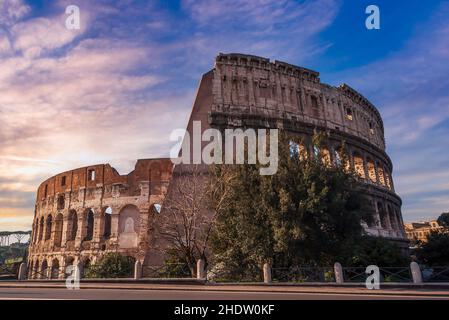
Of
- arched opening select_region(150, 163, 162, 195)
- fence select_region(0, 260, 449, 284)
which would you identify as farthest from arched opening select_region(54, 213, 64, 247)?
fence select_region(0, 260, 449, 284)

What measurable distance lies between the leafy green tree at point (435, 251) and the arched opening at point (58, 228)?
1160 inches

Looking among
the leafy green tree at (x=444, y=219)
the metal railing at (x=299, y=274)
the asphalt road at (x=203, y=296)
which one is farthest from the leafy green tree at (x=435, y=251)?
the asphalt road at (x=203, y=296)

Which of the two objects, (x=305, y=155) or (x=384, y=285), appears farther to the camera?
(x=305, y=155)

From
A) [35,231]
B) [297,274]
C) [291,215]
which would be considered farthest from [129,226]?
[291,215]

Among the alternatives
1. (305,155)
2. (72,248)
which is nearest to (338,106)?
(305,155)

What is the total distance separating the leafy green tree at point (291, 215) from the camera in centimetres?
1365

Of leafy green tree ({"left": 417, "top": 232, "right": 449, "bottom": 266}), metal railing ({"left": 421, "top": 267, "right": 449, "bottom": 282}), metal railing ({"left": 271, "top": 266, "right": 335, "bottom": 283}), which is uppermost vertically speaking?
leafy green tree ({"left": 417, "top": 232, "right": 449, "bottom": 266})

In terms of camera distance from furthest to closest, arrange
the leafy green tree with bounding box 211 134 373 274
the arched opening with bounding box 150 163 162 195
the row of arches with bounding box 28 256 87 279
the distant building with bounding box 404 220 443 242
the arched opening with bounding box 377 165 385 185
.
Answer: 1. the distant building with bounding box 404 220 443 242
2. the arched opening with bounding box 377 165 385 185
3. the arched opening with bounding box 150 163 162 195
4. the row of arches with bounding box 28 256 87 279
5. the leafy green tree with bounding box 211 134 373 274

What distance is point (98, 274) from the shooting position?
18.3m

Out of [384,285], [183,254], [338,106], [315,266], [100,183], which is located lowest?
[384,285]

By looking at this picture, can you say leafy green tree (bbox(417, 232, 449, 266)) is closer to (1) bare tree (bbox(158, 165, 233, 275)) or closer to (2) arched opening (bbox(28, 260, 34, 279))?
(1) bare tree (bbox(158, 165, 233, 275))

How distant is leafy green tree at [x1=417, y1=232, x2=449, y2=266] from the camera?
21.5m

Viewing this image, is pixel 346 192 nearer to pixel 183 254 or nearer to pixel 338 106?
pixel 183 254

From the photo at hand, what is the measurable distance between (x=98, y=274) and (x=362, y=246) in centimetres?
1423
